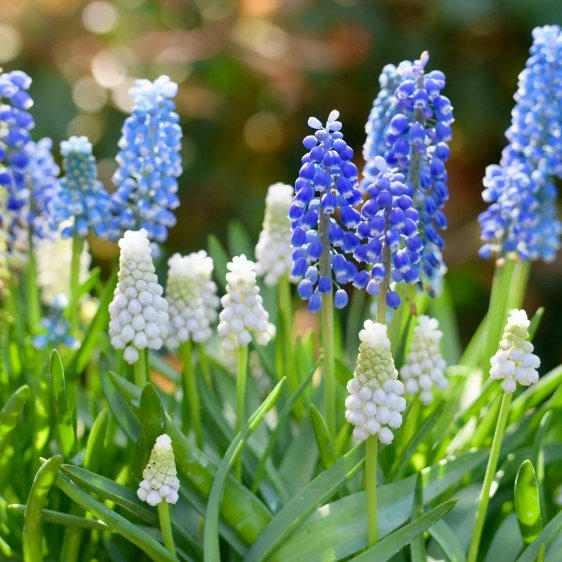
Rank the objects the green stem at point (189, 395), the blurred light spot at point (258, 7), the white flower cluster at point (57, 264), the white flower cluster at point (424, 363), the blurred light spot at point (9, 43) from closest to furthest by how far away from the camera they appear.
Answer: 1. the white flower cluster at point (424, 363)
2. the green stem at point (189, 395)
3. the white flower cluster at point (57, 264)
4. the blurred light spot at point (258, 7)
5. the blurred light spot at point (9, 43)

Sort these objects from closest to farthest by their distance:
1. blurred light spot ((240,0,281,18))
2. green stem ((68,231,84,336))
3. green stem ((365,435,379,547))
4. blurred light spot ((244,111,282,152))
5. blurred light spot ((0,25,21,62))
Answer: green stem ((365,435,379,547))
green stem ((68,231,84,336))
blurred light spot ((240,0,281,18))
blurred light spot ((0,25,21,62))
blurred light spot ((244,111,282,152))

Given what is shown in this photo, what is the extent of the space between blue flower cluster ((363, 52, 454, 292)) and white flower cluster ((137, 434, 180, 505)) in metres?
0.53

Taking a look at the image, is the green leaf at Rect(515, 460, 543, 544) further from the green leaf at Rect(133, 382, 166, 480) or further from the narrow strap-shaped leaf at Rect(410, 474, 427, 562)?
the green leaf at Rect(133, 382, 166, 480)

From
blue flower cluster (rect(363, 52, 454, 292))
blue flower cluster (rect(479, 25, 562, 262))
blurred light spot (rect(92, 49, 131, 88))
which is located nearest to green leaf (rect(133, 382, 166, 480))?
blue flower cluster (rect(363, 52, 454, 292))

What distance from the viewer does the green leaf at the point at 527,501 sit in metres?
1.24

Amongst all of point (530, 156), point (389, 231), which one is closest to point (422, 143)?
point (389, 231)

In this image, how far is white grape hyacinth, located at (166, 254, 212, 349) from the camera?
146 centimetres

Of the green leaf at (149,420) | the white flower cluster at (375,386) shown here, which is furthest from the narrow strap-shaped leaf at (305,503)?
the green leaf at (149,420)

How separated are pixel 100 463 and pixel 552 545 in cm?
84

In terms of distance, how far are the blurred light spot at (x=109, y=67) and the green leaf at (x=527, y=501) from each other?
273cm

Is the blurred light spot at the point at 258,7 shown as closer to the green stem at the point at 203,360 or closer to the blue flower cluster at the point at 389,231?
the green stem at the point at 203,360

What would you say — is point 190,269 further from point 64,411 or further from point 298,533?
point 298,533

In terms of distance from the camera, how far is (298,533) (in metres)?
1.30

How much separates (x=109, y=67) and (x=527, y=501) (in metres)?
3.01
